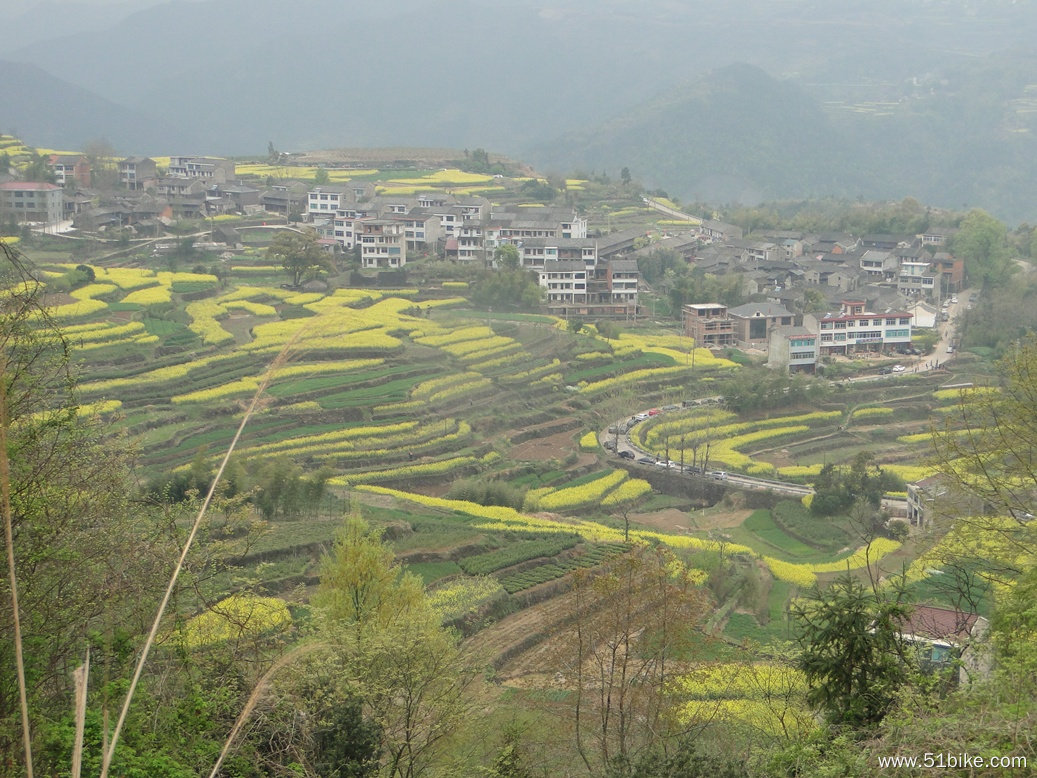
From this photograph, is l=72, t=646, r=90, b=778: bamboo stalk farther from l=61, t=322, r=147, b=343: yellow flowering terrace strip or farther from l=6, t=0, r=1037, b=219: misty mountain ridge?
l=6, t=0, r=1037, b=219: misty mountain ridge

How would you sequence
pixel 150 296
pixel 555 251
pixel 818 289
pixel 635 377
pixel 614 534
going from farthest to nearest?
1. pixel 818 289
2. pixel 555 251
3. pixel 635 377
4. pixel 150 296
5. pixel 614 534

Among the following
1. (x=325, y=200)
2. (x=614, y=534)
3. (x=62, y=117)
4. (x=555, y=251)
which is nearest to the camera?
(x=614, y=534)

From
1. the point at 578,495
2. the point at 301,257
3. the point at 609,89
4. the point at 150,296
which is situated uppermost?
the point at 609,89

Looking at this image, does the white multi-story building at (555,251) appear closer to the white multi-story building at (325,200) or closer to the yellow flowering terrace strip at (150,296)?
the white multi-story building at (325,200)

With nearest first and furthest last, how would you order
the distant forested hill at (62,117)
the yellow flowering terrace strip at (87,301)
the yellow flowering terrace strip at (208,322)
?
the yellow flowering terrace strip at (87,301) → the yellow flowering terrace strip at (208,322) → the distant forested hill at (62,117)

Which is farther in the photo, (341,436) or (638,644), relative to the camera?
(341,436)

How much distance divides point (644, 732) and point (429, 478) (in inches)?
586

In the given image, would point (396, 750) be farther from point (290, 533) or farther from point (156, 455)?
point (156, 455)

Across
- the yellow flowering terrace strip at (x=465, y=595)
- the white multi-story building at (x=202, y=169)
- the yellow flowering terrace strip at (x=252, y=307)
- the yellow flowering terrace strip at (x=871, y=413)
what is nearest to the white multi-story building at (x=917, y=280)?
the yellow flowering terrace strip at (x=871, y=413)

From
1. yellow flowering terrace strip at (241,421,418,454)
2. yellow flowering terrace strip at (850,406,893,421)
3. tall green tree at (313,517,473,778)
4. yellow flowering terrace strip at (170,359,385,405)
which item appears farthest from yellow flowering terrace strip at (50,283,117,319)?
yellow flowering terrace strip at (850,406,893,421)

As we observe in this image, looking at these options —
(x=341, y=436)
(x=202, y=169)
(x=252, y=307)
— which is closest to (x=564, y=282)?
(x=252, y=307)

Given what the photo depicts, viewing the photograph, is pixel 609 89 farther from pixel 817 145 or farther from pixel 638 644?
pixel 638 644

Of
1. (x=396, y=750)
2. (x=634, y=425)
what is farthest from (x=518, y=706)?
(x=634, y=425)

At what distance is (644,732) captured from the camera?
10.4 metres
